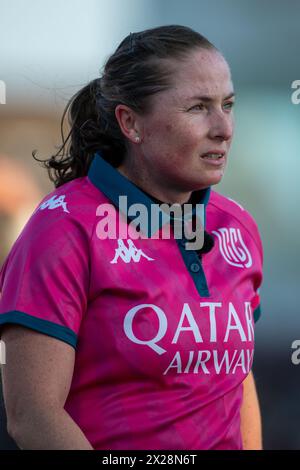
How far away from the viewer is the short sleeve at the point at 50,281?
1799mm

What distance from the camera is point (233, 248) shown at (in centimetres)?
213

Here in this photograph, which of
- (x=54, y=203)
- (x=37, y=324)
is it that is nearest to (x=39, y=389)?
(x=37, y=324)

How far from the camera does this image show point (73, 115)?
229 cm

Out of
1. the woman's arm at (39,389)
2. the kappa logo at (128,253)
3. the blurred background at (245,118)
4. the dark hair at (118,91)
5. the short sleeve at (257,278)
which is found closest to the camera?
the woman's arm at (39,389)

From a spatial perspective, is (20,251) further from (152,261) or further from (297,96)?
(297,96)

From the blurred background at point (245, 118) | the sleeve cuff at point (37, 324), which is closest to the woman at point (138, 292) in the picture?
the sleeve cuff at point (37, 324)

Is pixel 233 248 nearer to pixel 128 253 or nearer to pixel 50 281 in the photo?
pixel 128 253

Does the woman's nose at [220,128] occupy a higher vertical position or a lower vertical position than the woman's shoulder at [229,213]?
higher

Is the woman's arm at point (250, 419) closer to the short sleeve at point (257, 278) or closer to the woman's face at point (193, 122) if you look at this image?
the short sleeve at point (257, 278)

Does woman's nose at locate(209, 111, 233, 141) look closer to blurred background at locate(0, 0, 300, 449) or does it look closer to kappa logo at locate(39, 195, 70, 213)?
kappa logo at locate(39, 195, 70, 213)

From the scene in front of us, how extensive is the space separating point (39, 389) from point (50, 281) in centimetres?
21

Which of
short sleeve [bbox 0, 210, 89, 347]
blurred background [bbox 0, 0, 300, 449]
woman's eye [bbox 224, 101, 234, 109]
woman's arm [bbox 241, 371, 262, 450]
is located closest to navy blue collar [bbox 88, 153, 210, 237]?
short sleeve [bbox 0, 210, 89, 347]

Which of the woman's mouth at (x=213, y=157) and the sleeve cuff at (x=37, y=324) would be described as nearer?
the sleeve cuff at (x=37, y=324)

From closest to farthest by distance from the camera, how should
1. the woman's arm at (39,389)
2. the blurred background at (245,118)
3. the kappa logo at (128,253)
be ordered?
the woman's arm at (39,389), the kappa logo at (128,253), the blurred background at (245,118)
